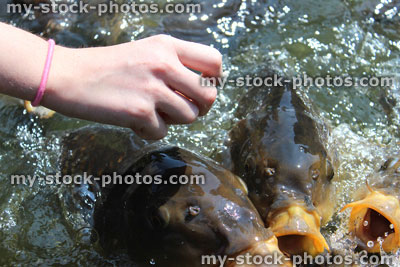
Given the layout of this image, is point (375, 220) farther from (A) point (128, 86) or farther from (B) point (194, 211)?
(A) point (128, 86)

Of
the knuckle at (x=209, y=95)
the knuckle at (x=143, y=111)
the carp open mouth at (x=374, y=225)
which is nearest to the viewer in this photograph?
the knuckle at (x=143, y=111)

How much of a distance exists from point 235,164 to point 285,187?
488 mm

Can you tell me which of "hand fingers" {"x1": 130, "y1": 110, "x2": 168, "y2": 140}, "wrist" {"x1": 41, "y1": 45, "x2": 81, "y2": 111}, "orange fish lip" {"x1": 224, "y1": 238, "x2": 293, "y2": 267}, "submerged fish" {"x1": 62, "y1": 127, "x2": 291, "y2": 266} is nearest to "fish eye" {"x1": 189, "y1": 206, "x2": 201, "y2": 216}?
"submerged fish" {"x1": 62, "y1": 127, "x2": 291, "y2": 266}

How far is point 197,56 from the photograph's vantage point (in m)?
1.99

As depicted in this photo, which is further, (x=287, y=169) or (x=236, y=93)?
(x=236, y=93)

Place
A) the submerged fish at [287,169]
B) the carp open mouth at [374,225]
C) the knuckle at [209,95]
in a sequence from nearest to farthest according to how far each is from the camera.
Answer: the knuckle at [209,95] < the submerged fish at [287,169] < the carp open mouth at [374,225]

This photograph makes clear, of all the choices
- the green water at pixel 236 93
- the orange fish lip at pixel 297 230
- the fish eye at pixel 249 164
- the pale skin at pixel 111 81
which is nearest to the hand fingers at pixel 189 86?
the pale skin at pixel 111 81

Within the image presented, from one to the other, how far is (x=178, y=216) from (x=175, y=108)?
0.50 metres

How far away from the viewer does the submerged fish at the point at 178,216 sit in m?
2.02

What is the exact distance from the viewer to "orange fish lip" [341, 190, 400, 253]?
2.32 meters

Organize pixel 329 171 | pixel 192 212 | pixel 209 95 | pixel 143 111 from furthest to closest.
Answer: pixel 329 171 → pixel 192 212 → pixel 209 95 → pixel 143 111

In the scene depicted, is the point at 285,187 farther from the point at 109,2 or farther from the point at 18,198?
the point at 109,2

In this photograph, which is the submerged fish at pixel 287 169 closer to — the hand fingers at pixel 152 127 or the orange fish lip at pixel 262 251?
the orange fish lip at pixel 262 251

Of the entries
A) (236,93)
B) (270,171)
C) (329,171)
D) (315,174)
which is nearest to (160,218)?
(270,171)
